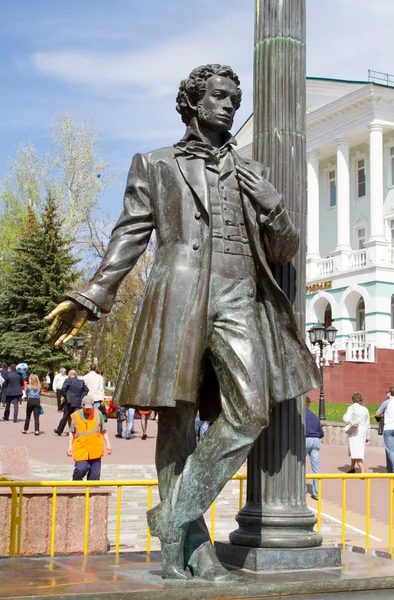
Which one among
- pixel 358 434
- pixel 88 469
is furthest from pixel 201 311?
pixel 358 434

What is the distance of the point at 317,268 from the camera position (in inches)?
1976

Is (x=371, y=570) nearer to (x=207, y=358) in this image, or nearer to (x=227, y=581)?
(x=227, y=581)

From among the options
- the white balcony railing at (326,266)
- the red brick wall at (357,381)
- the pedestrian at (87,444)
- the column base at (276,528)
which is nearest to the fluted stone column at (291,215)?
the column base at (276,528)

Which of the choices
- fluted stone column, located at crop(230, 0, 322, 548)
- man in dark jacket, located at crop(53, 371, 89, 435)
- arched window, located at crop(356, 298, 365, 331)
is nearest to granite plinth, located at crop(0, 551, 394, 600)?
fluted stone column, located at crop(230, 0, 322, 548)

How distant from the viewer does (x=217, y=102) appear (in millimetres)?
5008

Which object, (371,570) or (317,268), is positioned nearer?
(371,570)

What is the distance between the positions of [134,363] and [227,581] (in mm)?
1105

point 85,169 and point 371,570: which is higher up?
point 85,169

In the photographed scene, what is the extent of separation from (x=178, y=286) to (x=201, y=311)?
0.19 meters

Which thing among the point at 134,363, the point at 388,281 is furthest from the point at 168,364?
the point at 388,281

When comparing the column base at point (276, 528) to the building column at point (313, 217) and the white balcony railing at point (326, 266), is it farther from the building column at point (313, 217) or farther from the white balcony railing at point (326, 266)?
the building column at point (313, 217)

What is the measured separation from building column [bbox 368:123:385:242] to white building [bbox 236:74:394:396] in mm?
48

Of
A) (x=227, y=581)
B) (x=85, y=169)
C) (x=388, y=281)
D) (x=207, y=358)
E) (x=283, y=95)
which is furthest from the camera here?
(x=85, y=169)

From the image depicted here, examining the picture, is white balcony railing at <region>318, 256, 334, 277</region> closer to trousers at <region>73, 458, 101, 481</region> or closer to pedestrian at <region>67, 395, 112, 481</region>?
pedestrian at <region>67, 395, 112, 481</region>
